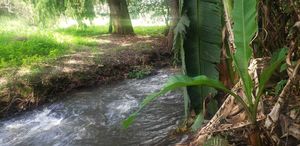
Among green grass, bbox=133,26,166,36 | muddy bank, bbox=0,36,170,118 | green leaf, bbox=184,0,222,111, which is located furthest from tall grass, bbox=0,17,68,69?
green leaf, bbox=184,0,222,111

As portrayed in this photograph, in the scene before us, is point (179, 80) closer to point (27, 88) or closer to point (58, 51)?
point (27, 88)

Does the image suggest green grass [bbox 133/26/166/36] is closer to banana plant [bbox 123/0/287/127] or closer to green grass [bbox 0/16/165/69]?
green grass [bbox 0/16/165/69]

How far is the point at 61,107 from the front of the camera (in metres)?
6.43

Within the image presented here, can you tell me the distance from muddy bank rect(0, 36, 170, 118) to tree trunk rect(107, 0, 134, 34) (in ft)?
7.54

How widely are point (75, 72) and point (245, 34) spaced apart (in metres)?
5.43

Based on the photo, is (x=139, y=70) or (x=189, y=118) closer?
(x=189, y=118)

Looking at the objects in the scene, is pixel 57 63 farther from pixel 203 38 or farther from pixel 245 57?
pixel 245 57

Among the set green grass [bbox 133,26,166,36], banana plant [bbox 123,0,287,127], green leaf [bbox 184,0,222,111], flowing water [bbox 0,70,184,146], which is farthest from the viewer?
green grass [bbox 133,26,166,36]

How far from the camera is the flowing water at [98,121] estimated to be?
15.7 feet

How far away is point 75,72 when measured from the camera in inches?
292

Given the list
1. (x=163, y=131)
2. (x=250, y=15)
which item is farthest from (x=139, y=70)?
(x=250, y=15)

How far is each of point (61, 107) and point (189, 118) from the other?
10.9 feet

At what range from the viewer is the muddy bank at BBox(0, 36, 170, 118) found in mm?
6434

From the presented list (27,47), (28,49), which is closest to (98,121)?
(28,49)
